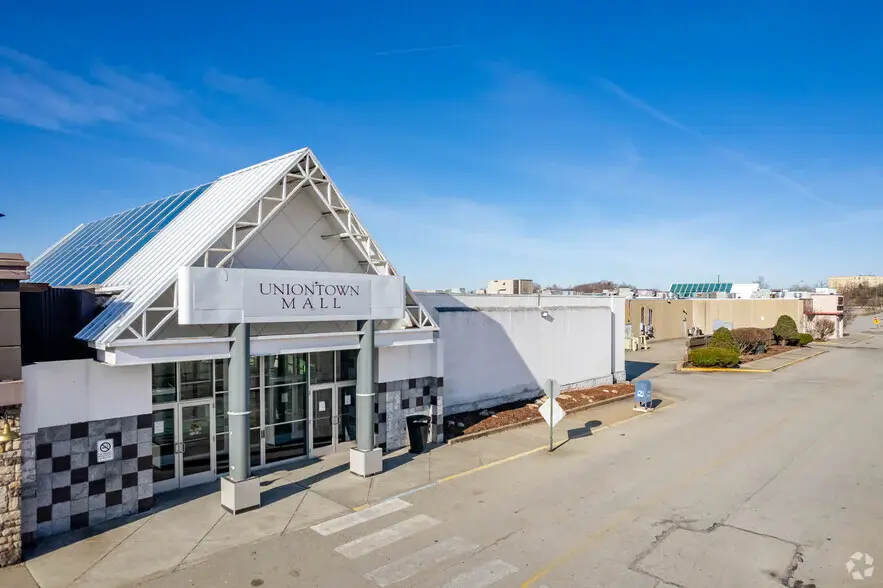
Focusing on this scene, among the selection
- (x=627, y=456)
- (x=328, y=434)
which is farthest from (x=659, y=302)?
(x=328, y=434)

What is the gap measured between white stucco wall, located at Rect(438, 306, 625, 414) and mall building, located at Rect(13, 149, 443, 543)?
8.91ft

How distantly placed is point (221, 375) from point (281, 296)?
9.20 ft

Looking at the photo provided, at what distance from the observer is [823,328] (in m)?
55.2

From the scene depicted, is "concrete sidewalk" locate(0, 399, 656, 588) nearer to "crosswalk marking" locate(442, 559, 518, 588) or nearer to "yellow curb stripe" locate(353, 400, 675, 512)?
"yellow curb stripe" locate(353, 400, 675, 512)

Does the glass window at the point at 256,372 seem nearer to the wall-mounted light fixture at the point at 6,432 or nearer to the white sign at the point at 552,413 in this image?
the wall-mounted light fixture at the point at 6,432

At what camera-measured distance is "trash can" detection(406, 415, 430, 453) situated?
15.4m

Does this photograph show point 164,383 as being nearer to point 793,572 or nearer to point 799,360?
point 793,572

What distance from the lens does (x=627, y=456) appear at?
15.6 meters

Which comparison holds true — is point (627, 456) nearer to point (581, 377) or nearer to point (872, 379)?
point (581, 377)

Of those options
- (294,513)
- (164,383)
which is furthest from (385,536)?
(164,383)

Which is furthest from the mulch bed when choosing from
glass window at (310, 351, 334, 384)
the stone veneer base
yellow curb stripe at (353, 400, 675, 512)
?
the stone veneer base

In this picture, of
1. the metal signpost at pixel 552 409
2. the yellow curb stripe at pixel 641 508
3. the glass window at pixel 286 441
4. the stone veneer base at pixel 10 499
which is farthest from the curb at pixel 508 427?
the stone veneer base at pixel 10 499

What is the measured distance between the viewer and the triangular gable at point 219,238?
432 inches

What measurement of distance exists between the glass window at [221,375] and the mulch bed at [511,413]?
6771 millimetres
